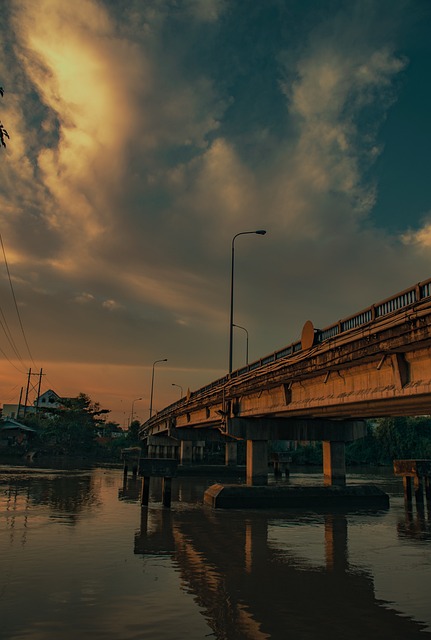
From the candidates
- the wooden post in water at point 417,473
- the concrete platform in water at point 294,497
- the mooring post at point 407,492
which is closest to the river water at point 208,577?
the concrete platform in water at point 294,497

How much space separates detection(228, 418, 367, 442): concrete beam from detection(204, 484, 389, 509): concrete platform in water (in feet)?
13.3

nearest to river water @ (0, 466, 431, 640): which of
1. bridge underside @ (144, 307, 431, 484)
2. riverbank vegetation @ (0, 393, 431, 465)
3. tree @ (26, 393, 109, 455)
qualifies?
bridge underside @ (144, 307, 431, 484)

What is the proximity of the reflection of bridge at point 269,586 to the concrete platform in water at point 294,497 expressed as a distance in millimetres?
8816

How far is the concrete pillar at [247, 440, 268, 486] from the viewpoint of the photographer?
38.2 meters

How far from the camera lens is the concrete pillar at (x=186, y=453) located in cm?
7525

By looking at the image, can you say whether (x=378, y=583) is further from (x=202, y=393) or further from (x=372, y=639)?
(x=202, y=393)

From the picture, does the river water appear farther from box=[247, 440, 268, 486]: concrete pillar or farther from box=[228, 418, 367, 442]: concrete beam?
box=[228, 418, 367, 442]: concrete beam

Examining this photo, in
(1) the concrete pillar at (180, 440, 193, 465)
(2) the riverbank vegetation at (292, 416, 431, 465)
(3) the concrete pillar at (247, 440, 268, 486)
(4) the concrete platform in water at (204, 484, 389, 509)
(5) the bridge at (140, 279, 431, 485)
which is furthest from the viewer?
(2) the riverbank vegetation at (292, 416, 431, 465)

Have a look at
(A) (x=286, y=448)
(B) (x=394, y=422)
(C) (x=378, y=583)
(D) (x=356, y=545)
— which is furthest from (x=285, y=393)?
(A) (x=286, y=448)

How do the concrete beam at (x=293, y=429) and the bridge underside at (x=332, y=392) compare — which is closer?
the bridge underside at (x=332, y=392)

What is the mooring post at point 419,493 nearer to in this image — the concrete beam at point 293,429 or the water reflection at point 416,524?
the water reflection at point 416,524

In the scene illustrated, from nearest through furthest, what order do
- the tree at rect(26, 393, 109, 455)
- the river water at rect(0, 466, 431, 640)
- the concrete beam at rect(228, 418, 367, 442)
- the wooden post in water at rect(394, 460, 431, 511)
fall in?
the river water at rect(0, 466, 431, 640) → the wooden post in water at rect(394, 460, 431, 511) → the concrete beam at rect(228, 418, 367, 442) → the tree at rect(26, 393, 109, 455)

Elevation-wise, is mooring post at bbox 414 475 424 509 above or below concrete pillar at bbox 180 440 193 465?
below

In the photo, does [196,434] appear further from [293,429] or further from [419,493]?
[419,493]
